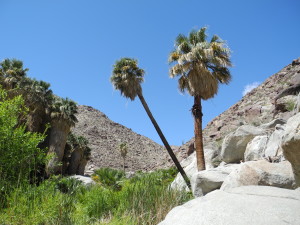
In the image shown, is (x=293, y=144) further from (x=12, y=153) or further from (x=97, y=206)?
(x=12, y=153)

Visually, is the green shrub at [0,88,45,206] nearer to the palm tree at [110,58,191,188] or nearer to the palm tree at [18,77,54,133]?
the palm tree at [110,58,191,188]

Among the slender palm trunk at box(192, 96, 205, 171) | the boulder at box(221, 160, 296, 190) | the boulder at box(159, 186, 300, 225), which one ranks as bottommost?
the boulder at box(159, 186, 300, 225)

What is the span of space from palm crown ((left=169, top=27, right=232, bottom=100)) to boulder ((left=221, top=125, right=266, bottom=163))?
414 cm

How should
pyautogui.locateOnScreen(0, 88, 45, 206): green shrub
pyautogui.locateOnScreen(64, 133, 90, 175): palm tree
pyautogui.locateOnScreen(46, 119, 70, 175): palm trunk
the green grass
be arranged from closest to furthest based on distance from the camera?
1. the green grass
2. pyautogui.locateOnScreen(0, 88, 45, 206): green shrub
3. pyautogui.locateOnScreen(46, 119, 70, 175): palm trunk
4. pyautogui.locateOnScreen(64, 133, 90, 175): palm tree

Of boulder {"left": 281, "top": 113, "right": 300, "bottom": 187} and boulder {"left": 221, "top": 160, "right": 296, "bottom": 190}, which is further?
boulder {"left": 221, "top": 160, "right": 296, "bottom": 190}

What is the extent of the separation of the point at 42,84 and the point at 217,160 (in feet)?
70.9

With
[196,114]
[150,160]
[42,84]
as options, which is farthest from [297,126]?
[150,160]

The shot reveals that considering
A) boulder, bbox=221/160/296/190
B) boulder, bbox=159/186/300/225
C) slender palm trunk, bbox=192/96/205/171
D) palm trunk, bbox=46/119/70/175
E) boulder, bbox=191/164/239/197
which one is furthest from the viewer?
palm trunk, bbox=46/119/70/175

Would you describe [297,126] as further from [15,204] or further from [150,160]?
[150,160]

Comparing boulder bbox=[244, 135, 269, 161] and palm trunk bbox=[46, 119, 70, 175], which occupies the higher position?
palm trunk bbox=[46, 119, 70, 175]

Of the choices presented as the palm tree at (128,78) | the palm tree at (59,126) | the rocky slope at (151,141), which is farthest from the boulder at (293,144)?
the palm tree at (59,126)

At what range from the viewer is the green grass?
7312 millimetres

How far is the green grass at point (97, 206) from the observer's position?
7.31m

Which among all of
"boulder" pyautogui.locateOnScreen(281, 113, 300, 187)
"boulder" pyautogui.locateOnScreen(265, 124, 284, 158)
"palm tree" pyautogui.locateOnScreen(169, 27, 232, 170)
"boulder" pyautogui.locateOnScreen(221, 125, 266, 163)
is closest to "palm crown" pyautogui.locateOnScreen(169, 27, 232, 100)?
"palm tree" pyautogui.locateOnScreen(169, 27, 232, 170)
